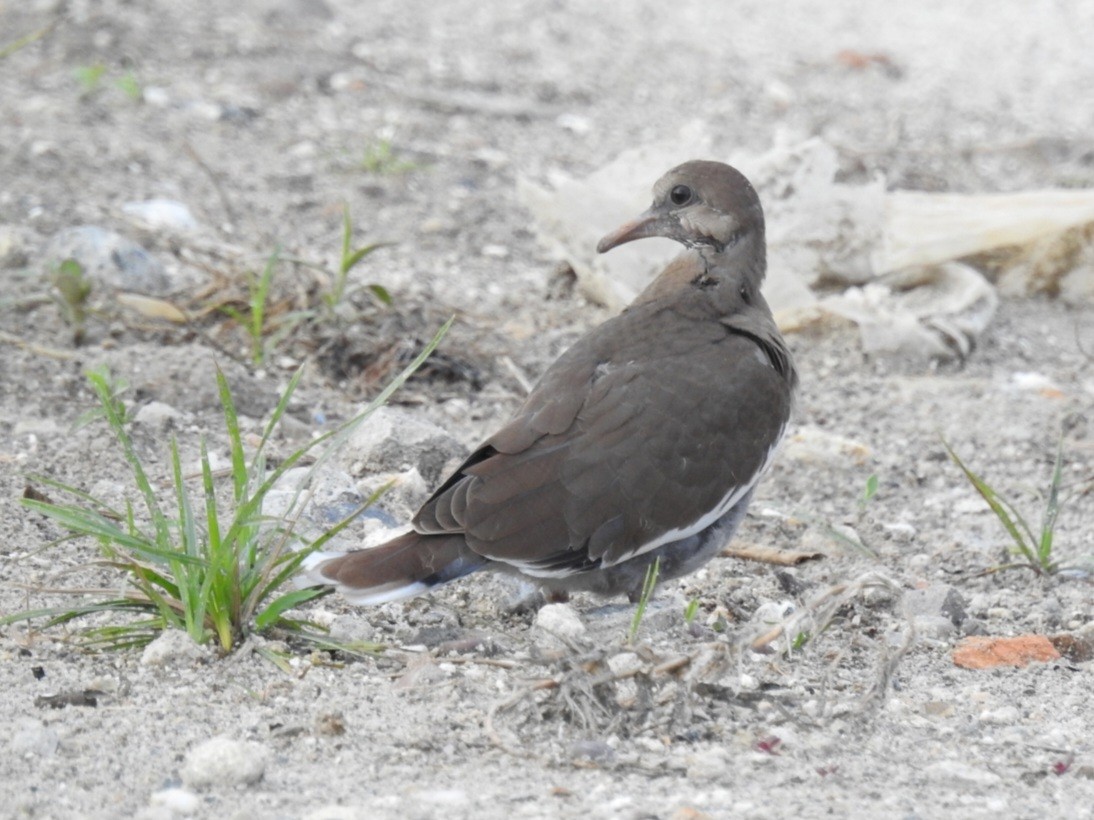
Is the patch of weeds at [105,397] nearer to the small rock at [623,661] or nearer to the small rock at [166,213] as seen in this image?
the small rock at [623,661]

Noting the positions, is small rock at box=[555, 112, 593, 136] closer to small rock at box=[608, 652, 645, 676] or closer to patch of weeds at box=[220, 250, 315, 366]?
patch of weeds at box=[220, 250, 315, 366]

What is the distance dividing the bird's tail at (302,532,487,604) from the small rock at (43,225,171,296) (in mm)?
2234

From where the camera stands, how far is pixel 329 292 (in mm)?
5246

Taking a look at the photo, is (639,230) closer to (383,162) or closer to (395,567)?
(395,567)

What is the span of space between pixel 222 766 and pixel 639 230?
209cm

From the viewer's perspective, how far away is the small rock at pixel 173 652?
10.3 ft

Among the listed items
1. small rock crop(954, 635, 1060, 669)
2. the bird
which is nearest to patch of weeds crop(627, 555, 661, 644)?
the bird

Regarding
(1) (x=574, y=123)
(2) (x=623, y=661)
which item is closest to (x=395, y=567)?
(2) (x=623, y=661)

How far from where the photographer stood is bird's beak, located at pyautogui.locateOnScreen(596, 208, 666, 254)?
4.28 metres

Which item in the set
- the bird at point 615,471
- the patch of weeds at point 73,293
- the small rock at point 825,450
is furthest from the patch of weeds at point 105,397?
the small rock at point 825,450

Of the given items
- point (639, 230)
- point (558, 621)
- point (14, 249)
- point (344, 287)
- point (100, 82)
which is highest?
point (100, 82)

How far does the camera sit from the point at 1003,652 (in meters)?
3.56

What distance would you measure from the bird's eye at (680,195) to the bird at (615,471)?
1.18 feet

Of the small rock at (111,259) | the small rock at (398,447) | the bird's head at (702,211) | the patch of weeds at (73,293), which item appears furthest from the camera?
the small rock at (111,259)
